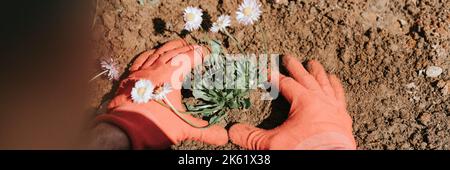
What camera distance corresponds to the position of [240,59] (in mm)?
2416

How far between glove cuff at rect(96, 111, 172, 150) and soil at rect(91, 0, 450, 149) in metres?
0.13

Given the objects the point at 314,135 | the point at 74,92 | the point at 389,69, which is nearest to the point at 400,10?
the point at 389,69

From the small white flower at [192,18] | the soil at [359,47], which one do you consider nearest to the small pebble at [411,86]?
the soil at [359,47]

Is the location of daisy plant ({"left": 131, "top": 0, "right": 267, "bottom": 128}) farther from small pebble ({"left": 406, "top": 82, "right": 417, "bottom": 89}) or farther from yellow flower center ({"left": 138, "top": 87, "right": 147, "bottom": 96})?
small pebble ({"left": 406, "top": 82, "right": 417, "bottom": 89})

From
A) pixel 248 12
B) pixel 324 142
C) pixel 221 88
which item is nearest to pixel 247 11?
pixel 248 12

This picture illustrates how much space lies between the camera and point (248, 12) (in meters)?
2.30

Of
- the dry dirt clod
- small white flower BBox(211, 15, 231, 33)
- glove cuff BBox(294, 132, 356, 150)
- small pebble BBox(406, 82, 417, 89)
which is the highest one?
small white flower BBox(211, 15, 231, 33)

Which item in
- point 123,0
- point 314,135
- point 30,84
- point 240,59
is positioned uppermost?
point 123,0

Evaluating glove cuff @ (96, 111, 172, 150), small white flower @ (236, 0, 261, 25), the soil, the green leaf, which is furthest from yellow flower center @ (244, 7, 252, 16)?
glove cuff @ (96, 111, 172, 150)

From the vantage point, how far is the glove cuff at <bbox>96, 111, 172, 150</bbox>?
2.18 meters

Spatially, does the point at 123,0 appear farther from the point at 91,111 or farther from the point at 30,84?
the point at 30,84

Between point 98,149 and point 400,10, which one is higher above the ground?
point 400,10
